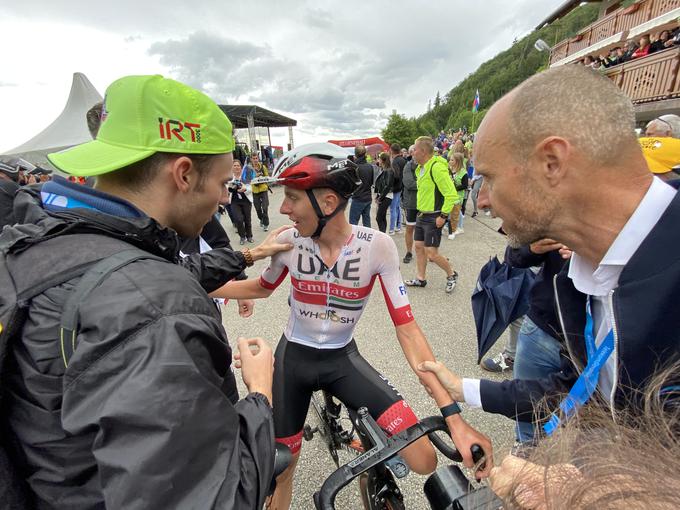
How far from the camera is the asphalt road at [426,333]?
2344 mm

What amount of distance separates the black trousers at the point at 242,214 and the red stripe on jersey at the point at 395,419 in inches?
277

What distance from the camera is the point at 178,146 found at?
1.07 m

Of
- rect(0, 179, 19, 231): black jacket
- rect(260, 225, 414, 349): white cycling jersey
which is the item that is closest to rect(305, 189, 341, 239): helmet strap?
rect(260, 225, 414, 349): white cycling jersey

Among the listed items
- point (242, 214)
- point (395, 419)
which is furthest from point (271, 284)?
point (242, 214)

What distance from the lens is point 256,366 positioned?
1138mm

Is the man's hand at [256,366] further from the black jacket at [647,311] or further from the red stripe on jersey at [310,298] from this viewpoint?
the black jacket at [647,311]

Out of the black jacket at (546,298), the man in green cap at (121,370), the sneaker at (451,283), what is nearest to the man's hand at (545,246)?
the black jacket at (546,298)

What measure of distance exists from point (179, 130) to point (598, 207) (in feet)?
4.65

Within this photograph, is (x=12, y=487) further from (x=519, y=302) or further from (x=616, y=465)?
(x=519, y=302)

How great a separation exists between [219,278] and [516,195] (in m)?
1.86

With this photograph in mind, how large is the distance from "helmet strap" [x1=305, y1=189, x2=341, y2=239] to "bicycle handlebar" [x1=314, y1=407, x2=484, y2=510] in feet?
3.77

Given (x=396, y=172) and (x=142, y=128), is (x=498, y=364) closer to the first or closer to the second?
(x=142, y=128)

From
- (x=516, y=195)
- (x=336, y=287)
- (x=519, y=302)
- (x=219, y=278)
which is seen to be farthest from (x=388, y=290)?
(x=519, y=302)

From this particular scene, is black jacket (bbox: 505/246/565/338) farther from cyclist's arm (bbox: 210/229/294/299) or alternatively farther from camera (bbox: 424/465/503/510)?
cyclist's arm (bbox: 210/229/294/299)
